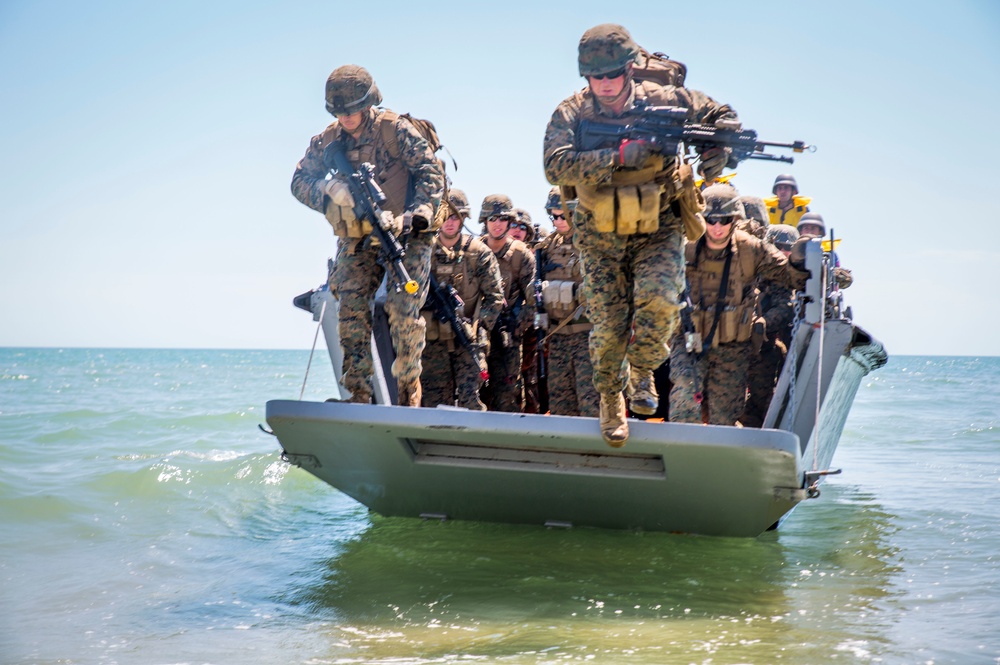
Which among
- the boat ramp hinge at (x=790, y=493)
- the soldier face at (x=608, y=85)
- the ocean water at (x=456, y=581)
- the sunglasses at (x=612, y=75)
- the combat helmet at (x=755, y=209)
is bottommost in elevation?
the ocean water at (x=456, y=581)

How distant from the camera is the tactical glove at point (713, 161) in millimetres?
4324

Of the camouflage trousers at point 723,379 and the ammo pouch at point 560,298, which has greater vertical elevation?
the ammo pouch at point 560,298

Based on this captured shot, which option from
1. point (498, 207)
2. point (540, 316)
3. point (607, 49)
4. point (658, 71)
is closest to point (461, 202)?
point (498, 207)

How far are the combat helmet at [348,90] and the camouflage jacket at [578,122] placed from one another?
4.15 ft

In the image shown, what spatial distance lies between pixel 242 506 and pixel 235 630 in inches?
152

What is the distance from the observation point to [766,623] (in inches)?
173

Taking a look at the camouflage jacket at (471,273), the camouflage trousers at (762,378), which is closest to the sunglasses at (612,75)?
the camouflage jacket at (471,273)

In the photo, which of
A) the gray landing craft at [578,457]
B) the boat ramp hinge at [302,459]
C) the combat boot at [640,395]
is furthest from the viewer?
the boat ramp hinge at [302,459]

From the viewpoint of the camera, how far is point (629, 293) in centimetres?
480

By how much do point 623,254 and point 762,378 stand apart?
2.70 m

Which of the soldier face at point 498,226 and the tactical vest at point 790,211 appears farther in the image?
the tactical vest at point 790,211

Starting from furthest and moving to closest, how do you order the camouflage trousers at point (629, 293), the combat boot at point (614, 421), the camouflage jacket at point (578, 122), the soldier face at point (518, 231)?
the soldier face at point (518, 231)
the combat boot at point (614, 421)
the camouflage trousers at point (629, 293)
the camouflage jacket at point (578, 122)

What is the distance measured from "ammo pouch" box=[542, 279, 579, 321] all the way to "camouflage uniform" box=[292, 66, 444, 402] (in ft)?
4.58

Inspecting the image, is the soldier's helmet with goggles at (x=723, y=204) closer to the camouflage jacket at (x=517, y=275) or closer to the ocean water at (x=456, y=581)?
the camouflage jacket at (x=517, y=275)
